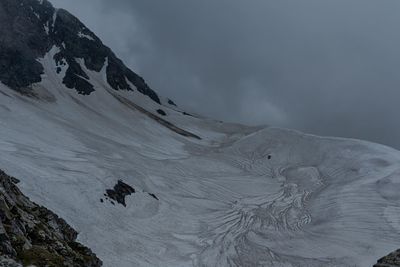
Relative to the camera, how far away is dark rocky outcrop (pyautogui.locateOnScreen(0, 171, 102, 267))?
2507cm

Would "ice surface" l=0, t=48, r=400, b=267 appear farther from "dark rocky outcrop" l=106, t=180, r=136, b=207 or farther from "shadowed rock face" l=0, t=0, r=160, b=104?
"shadowed rock face" l=0, t=0, r=160, b=104

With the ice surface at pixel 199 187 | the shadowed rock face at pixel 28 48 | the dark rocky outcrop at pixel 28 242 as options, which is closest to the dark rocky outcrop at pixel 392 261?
the ice surface at pixel 199 187

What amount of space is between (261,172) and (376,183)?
1261 inches

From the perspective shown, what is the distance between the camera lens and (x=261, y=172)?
12962 cm

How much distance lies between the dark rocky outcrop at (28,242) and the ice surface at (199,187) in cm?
1928

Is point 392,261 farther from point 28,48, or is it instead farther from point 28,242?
point 28,48

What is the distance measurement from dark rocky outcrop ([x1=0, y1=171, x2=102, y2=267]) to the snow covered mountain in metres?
18.6

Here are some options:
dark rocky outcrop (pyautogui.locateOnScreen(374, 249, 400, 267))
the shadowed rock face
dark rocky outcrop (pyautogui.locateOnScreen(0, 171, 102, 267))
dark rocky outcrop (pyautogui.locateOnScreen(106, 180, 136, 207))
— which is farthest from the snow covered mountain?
dark rocky outcrop (pyautogui.locateOnScreen(374, 249, 400, 267))

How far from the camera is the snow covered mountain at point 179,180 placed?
2665 inches

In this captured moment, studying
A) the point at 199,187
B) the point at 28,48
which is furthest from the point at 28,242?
the point at 28,48

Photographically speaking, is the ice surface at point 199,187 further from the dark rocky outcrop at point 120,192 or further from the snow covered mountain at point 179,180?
the dark rocky outcrop at point 120,192

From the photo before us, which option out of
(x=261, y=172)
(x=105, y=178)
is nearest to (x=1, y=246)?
(x=105, y=178)

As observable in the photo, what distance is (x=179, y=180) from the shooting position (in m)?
103

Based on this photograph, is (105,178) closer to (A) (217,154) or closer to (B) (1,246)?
(B) (1,246)
